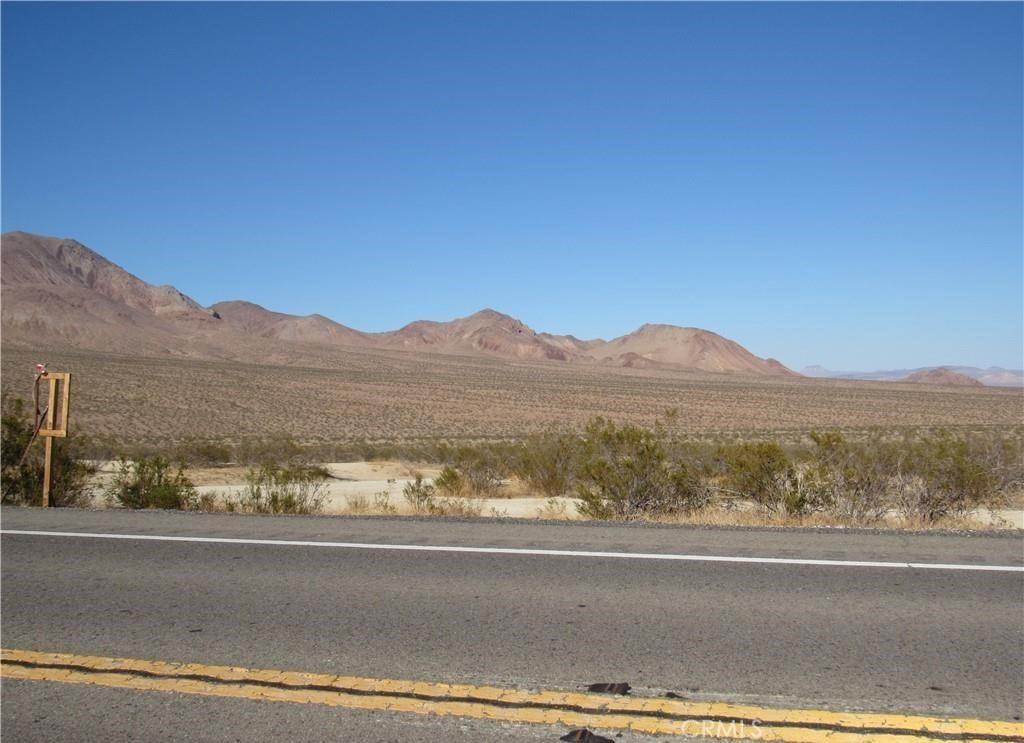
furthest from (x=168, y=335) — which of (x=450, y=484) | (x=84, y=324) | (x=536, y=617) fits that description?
(x=536, y=617)

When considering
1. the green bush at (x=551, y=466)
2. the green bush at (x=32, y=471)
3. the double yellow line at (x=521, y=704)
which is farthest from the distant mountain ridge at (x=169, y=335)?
the double yellow line at (x=521, y=704)

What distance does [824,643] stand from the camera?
545cm

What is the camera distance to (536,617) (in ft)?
20.0

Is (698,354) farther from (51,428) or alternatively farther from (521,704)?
(521,704)

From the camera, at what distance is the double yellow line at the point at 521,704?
423cm

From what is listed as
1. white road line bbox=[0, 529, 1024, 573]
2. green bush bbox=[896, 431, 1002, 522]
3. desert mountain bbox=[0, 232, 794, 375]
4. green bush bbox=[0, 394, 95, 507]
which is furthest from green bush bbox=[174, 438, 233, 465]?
desert mountain bbox=[0, 232, 794, 375]

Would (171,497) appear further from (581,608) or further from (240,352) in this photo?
(240,352)

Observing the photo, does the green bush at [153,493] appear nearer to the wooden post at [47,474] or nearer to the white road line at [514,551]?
the wooden post at [47,474]

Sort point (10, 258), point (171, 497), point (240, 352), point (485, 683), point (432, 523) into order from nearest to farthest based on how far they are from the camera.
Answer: point (485, 683)
point (432, 523)
point (171, 497)
point (240, 352)
point (10, 258)

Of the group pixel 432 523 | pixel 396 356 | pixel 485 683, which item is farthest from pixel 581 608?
pixel 396 356

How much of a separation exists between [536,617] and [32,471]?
9.94 meters

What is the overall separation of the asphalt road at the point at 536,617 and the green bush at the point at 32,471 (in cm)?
401

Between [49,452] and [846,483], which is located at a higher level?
[846,483]

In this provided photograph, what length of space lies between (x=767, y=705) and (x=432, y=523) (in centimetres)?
586
